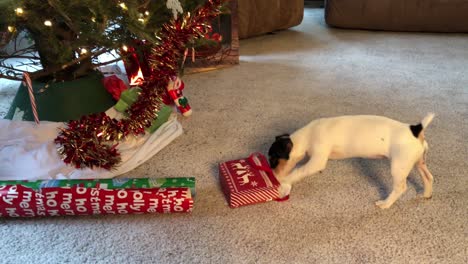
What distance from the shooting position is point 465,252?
2.85 ft

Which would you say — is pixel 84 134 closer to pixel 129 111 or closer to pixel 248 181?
pixel 129 111

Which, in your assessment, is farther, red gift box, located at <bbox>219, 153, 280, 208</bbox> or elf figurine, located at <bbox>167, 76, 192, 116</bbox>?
elf figurine, located at <bbox>167, 76, 192, 116</bbox>

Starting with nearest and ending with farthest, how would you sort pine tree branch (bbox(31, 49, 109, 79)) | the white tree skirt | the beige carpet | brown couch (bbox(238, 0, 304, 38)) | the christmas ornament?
the beige carpet → the white tree skirt → pine tree branch (bbox(31, 49, 109, 79)) → the christmas ornament → brown couch (bbox(238, 0, 304, 38))

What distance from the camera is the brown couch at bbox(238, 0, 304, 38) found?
2.30 meters

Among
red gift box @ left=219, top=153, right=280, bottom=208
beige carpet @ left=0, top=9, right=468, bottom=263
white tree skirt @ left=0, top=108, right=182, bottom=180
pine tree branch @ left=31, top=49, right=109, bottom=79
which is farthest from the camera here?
pine tree branch @ left=31, top=49, right=109, bottom=79

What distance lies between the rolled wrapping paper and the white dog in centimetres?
27

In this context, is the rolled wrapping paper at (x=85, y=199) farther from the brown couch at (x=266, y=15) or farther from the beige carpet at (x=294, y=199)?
the brown couch at (x=266, y=15)

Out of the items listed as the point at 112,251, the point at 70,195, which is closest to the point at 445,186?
the point at 112,251

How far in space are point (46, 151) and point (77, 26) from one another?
1.28 ft

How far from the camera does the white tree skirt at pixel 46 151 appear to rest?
1.13 m

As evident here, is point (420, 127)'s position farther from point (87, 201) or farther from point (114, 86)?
point (114, 86)

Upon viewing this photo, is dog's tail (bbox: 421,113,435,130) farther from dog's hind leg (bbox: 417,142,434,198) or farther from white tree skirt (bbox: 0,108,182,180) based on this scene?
white tree skirt (bbox: 0,108,182,180)

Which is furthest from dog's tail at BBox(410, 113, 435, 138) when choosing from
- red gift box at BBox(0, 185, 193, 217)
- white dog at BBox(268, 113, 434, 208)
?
red gift box at BBox(0, 185, 193, 217)

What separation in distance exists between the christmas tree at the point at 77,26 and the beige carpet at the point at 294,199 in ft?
1.29
